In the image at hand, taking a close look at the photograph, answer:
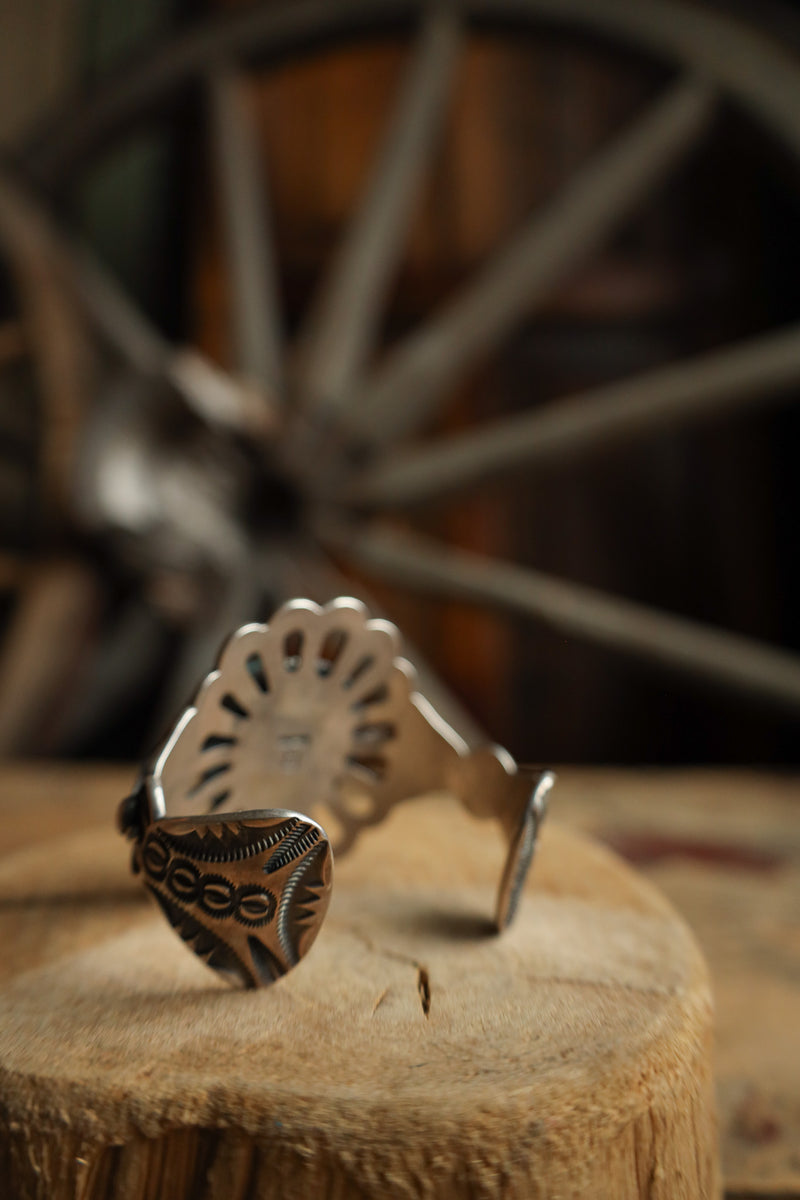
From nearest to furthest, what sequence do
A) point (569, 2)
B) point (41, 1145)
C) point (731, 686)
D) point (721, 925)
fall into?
1. point (41, 1145)
2. point (721, 925)
3. point (731, 686)
4. point (569, 2)

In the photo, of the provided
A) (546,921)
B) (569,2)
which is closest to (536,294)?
(569,2)

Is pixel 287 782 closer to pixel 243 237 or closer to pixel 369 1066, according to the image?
pixel 369 1066

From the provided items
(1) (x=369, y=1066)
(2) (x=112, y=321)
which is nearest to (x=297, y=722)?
(1) (x=369, y=1066)

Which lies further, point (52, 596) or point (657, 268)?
point (657, 268)

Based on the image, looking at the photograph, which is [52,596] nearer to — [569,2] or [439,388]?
[439,388]

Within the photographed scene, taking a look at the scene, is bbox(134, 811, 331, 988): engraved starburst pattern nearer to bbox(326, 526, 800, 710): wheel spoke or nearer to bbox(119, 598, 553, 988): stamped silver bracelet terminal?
bbox(119, 598, 553, 988): stamped silver bracelet terminal

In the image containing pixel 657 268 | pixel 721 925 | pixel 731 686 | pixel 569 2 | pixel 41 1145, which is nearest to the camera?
pixel 41 1145

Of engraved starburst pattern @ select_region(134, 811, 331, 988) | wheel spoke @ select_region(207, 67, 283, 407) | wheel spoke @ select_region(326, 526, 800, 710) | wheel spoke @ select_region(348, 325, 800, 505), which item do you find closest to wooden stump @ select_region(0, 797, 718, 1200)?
engraved starburst pattern @ select_region(134, 811, 331, 988)
